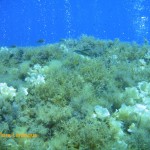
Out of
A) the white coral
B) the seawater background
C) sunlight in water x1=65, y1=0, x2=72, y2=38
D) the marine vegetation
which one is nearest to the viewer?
the marine vegetation

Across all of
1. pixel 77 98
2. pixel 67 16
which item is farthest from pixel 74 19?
pixel 77 98

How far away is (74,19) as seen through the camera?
60062 millimetres

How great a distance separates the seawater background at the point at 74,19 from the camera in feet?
163

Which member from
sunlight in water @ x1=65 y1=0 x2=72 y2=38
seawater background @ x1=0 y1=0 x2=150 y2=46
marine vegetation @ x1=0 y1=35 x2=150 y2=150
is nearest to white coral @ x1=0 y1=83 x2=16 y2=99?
marine vegetation @ x1=0 y1=35 x2=150 y2=150

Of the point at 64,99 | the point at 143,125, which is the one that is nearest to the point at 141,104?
the point at 143,125

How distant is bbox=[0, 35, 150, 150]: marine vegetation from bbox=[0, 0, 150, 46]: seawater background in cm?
3813

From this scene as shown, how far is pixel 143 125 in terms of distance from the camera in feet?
17.3

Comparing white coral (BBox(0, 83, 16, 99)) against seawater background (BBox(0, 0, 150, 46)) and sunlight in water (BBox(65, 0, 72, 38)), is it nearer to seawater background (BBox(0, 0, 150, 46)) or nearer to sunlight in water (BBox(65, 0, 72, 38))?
seawater background (BBox(0, 0, 150, 46))

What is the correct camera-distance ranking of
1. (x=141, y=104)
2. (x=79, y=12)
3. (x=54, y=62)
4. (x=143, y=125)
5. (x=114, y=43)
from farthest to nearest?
(x=79, y=12) → (x=114, y=43) → (x=54, y=62) → (x=141, y=104) → (x=143, y=125)

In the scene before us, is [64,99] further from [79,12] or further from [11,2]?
[79,12]

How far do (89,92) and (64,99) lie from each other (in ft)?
2.06

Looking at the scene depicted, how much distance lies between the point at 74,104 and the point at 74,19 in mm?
55696

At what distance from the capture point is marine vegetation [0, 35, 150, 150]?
15.8ft

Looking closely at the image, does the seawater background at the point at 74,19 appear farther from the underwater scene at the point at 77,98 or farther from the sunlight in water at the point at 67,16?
the underwater scene at the point at 77,98
